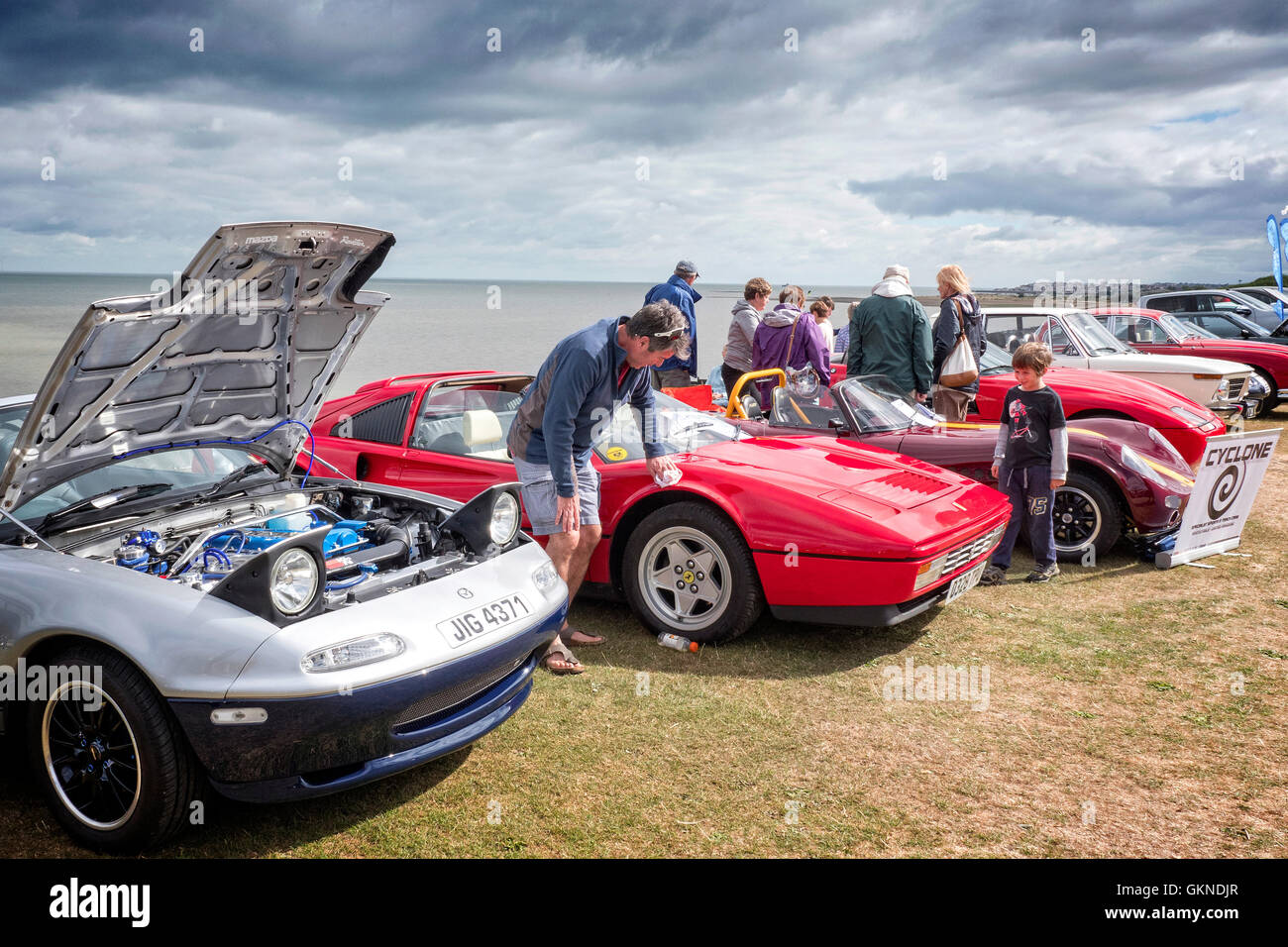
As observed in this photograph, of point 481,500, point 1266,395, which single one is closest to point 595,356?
point 481,500

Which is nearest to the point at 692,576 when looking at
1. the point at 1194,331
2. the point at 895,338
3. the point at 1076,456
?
the point at 1076,456

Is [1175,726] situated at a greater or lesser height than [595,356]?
lesser

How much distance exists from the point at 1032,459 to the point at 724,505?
238cm

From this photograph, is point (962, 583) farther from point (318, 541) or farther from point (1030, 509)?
point (318, 541)

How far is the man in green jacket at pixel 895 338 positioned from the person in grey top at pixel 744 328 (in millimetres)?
2029

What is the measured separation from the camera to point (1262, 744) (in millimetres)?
3541

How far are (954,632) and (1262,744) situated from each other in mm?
1501

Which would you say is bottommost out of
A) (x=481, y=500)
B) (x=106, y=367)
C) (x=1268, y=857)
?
(x=1268, y=857)

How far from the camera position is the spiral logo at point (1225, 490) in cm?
595

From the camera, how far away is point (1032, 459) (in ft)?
18.3

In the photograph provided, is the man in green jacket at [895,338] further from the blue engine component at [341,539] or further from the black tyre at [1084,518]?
the blue engine component at [341,539]

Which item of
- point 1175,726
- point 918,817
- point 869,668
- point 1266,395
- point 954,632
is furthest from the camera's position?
point 1266,395
